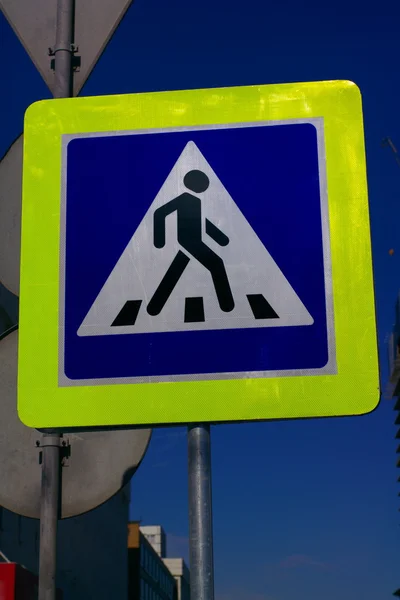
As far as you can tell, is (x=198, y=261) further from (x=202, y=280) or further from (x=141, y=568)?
(x=141, y=568)

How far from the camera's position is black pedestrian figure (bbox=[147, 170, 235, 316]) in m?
2.84

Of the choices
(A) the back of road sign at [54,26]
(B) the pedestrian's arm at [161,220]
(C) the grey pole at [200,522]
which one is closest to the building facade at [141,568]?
(A) the back of road sign at [54,26]

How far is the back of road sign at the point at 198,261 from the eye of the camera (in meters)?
2.80

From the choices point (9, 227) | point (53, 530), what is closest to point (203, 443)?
point (53, 530)

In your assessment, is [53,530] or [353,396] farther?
[53,530]

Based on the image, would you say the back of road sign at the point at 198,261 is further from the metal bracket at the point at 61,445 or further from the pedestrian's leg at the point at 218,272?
the metal bracket at the point at 61,445

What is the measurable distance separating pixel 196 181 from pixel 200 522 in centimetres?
110

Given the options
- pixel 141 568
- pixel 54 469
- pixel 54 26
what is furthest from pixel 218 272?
pixel 141 568

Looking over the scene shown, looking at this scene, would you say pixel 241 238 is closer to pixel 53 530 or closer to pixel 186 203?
pixel 186 203

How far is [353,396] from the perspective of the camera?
9.09 ft

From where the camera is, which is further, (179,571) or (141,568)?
(179,571)

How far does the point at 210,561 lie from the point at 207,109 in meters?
1.45

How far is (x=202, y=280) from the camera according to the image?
2.84 meters

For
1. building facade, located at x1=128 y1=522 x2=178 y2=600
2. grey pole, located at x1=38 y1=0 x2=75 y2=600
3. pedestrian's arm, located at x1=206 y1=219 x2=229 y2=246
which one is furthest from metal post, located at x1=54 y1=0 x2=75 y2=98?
building facade, located at x1=128 y1=522 x2=178 y2=600
